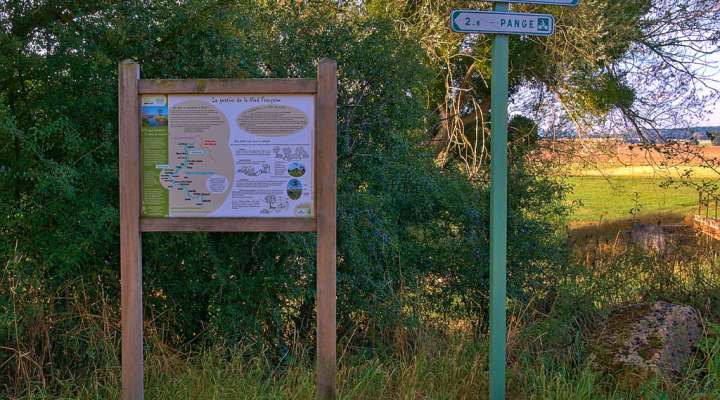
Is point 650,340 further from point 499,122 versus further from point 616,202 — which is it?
point 616,202

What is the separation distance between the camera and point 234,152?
420 centimetres

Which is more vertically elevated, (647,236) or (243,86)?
(243,86)

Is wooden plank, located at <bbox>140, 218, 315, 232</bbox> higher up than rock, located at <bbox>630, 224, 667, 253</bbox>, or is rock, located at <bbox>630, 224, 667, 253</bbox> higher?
wooden plank, located at <bbox>140, 218, 315, 232</bbox>

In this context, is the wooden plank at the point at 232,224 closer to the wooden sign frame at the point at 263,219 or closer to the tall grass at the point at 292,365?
the wooden sign frame at the point at 263,219

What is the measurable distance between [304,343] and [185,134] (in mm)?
2594

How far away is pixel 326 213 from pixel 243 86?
2.78 ft

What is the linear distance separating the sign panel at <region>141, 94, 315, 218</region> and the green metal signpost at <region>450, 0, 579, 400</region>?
108 centimetres

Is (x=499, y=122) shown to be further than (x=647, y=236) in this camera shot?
No

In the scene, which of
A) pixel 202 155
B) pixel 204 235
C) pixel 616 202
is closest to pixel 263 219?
pixel 202 155

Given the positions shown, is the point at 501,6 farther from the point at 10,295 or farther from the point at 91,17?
the point at 10,295

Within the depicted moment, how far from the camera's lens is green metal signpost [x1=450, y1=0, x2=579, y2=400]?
428 cm

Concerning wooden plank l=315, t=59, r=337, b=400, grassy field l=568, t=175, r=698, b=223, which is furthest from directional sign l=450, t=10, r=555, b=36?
grassy field l=568, t=175, r=698, b=223

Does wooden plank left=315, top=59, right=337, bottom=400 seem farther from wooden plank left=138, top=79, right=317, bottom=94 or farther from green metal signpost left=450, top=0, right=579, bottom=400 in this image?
green metal signpost left=450, top=0, right=579, bottom=400

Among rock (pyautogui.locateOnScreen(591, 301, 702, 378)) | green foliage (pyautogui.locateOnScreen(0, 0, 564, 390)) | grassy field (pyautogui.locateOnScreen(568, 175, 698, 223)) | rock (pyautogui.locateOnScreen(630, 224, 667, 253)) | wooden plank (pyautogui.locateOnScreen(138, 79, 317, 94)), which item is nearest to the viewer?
wooden plank (pyautogui.locateOnScreen(138, 79, 317, 94))
